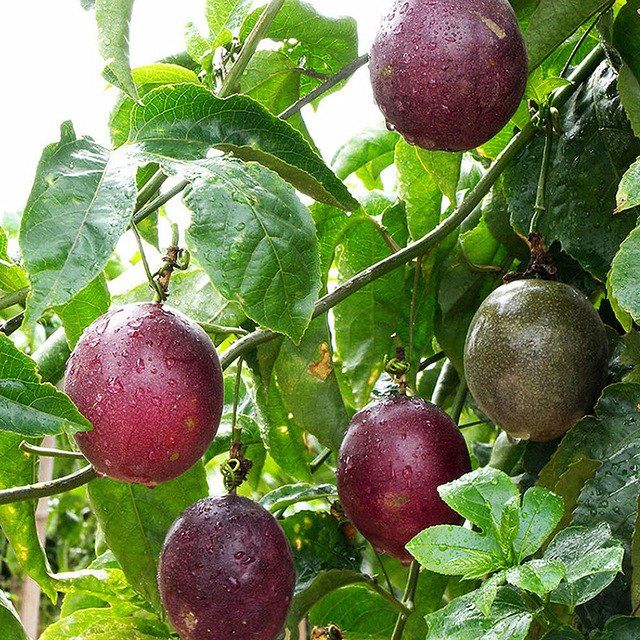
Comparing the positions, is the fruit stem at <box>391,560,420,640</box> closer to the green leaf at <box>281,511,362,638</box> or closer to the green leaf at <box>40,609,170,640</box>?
the green leaf at <box>281,511,362,638</box>

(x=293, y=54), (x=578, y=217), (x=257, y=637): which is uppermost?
(x=293, y=54)

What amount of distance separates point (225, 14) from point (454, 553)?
52cm

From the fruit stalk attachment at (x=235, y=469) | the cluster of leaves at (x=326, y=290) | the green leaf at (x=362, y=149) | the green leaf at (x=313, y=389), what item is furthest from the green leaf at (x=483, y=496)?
the green leaf at (x=362, y=149)

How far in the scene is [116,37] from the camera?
694 mm

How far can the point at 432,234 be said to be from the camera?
911 millimetres

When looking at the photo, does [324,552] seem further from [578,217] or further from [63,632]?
[578,217]

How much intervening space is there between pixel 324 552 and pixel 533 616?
0.46 m

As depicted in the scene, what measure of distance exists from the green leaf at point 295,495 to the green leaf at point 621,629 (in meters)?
0.39

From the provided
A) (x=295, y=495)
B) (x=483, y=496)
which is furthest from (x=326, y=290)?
(x=483, y=496)

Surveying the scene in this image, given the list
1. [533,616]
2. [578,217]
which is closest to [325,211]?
[578,217]

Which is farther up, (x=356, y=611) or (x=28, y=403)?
(x=28, y=403)

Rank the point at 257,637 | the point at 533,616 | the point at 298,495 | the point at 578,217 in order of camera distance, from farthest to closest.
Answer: the point at 298,495 < the point at 578,217 < the point at 257,637 < the point at 533,616

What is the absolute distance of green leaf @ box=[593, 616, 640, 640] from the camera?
641 mm

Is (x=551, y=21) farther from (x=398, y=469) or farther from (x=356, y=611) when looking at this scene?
(x=356, y=611)
